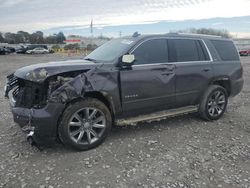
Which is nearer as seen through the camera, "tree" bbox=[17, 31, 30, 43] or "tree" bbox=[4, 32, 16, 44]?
"tree" bbox=[4, 32, 16, 44]

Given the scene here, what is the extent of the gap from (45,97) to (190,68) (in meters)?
2.87

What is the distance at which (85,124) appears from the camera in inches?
176

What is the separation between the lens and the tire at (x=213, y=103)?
594 cm

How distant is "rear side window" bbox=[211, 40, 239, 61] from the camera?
6.22 metres

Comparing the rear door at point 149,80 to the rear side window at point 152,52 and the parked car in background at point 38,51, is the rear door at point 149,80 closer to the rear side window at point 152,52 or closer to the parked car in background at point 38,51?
the rear side window at point 152,52

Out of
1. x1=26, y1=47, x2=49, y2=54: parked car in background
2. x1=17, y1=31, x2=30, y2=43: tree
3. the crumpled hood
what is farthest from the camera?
x1=17, y1=31, x2=30, y2=43: tree

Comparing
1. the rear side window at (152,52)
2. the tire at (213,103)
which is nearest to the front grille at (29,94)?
the rear side window at (152,52)

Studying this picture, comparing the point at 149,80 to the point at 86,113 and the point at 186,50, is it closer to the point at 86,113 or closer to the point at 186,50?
the point at 186,50

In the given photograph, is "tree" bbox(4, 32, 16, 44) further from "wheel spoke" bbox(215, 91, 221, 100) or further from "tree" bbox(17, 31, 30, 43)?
"wheel spoke" bbox(215, 91, 221, 100)

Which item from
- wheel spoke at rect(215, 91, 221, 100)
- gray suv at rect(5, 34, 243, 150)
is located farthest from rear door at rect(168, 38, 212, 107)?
wheel spoke at rect(215, 91, 221, 100)

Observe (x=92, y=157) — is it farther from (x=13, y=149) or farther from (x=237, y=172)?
(x=237, y=172)

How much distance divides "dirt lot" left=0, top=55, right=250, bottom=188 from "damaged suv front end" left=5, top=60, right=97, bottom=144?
0.45m

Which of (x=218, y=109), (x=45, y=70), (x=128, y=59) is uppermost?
(x=128, y=59)

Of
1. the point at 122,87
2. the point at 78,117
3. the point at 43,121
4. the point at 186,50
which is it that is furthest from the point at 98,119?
the point at 186,50
